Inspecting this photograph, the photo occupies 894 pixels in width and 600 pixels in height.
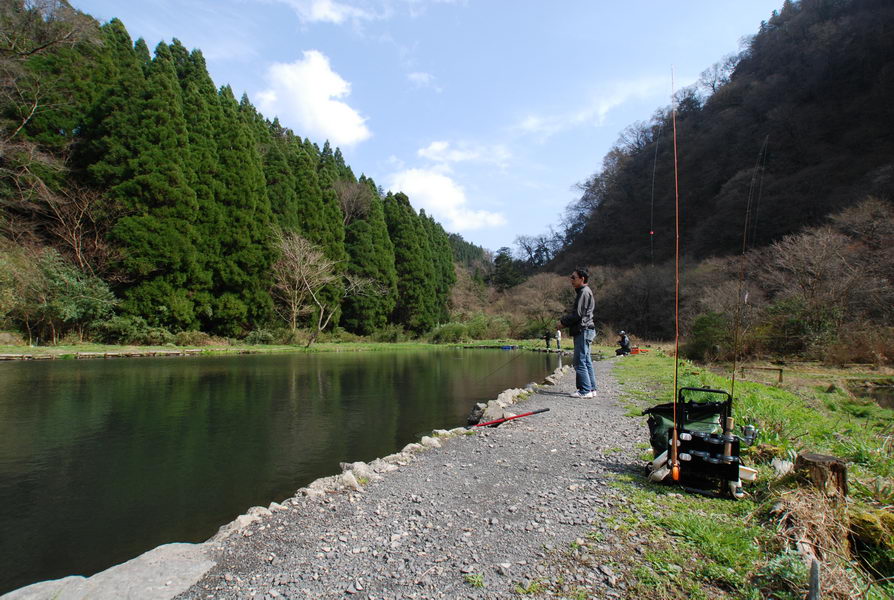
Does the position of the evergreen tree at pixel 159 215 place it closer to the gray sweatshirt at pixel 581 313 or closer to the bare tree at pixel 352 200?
the bare tree at pixel 352 200

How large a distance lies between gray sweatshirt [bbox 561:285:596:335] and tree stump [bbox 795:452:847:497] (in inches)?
157

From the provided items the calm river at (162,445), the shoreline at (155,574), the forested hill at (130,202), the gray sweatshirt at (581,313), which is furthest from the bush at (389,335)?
the shoreline at (155,574)

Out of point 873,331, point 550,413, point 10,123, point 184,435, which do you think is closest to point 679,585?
point 550,413

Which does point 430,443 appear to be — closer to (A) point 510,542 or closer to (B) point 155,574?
(A) point 510,542

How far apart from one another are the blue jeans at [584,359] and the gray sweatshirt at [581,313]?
0.49 ft

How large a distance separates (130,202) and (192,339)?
254 inches

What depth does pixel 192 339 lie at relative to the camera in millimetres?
20281

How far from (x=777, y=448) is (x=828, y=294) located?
15.0 meters

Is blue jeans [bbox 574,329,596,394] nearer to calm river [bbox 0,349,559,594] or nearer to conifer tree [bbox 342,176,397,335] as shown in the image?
calm river [bbox 0,349,559,594]

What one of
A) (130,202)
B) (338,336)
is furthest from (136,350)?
(338,336)

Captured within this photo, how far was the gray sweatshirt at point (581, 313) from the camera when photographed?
655 centimetres

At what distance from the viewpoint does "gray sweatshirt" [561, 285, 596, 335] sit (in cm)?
655

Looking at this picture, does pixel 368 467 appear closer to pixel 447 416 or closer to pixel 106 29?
pixel 447 416

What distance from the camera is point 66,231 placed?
19.5m
